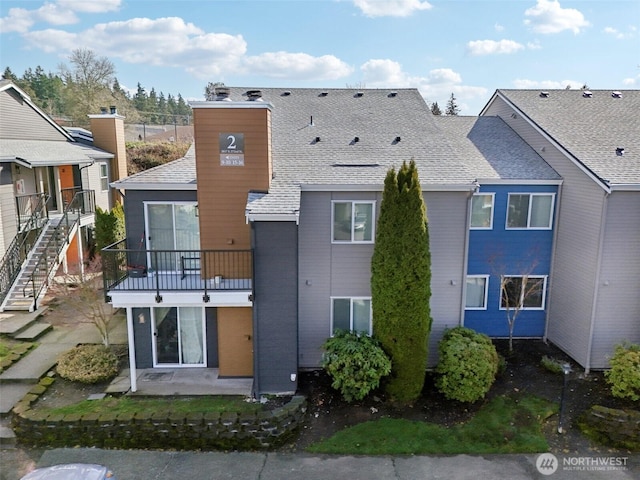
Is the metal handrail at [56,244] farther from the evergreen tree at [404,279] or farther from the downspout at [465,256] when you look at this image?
the downspout at [465,256]

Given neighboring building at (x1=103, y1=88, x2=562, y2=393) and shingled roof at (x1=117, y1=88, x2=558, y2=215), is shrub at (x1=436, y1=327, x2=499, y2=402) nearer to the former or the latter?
neighboring building at (x1=103, y1=88, x2=562, y2=393)

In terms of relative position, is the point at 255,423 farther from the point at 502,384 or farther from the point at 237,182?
the point at 502,384

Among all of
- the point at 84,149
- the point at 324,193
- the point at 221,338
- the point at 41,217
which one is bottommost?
the point at 221,338

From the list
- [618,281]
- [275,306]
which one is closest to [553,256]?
[618,281]

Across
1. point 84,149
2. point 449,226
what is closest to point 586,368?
point 449,226

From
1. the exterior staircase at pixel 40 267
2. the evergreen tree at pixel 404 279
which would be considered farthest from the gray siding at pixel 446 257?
the exterior staircase at pixel 40 267
